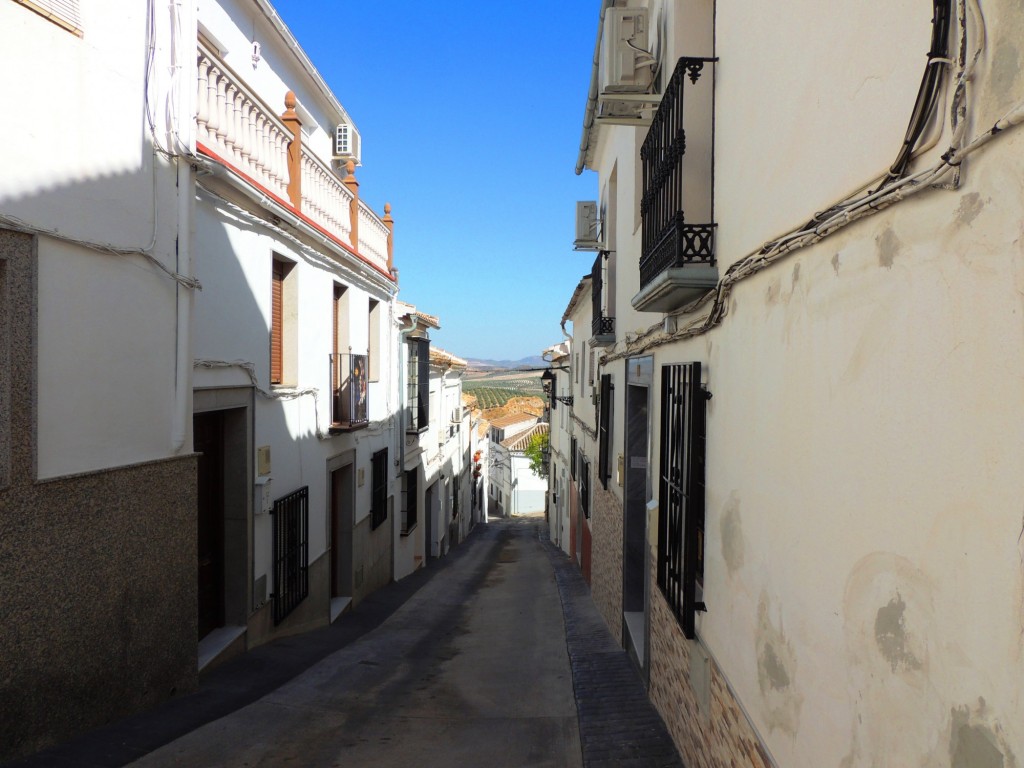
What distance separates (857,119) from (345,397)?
8229 millimetres

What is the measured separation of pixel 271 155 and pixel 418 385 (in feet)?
25.3

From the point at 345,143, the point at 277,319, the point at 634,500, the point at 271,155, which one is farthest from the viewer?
the point at 345,143

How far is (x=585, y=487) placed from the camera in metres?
13.0

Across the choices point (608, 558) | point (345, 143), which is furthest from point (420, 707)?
point (345, 143)

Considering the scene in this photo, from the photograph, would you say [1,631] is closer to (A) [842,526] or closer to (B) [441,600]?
(A) [842,526]

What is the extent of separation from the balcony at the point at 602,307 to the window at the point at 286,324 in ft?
11.7

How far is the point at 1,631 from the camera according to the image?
382cm

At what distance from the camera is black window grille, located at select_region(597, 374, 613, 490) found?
9477mm

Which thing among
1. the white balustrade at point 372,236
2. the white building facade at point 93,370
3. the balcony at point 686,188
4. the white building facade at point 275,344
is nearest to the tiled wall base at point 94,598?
the white building facade at point 93,370

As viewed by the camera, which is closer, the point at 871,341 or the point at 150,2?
the point at 871,341

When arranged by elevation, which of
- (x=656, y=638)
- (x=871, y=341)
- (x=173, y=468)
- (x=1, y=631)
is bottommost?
(x=656, y=638)

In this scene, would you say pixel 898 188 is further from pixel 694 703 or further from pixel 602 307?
pixel 602 307

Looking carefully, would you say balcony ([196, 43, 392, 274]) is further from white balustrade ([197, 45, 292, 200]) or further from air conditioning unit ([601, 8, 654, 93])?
air conditioning unit ([601, 8, 654, 93])

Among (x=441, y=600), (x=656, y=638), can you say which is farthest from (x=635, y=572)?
(x=441, y=600)
